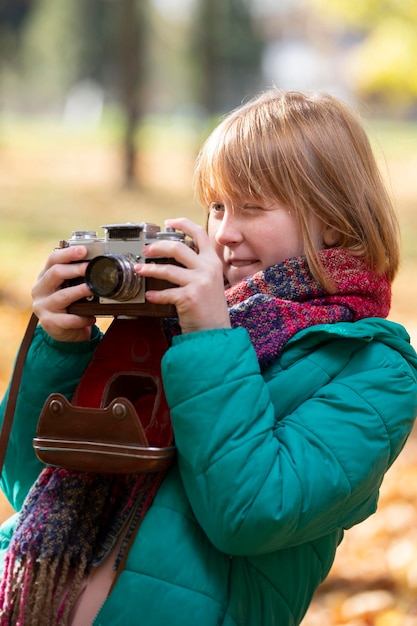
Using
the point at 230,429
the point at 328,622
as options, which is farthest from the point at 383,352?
the point at 328,622

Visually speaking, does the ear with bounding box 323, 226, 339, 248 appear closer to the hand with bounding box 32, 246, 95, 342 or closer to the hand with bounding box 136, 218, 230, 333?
the hand with bounding box 136, 218, 230, 333

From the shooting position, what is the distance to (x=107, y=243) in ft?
5.07

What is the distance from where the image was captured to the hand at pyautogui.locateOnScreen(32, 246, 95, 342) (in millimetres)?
1569

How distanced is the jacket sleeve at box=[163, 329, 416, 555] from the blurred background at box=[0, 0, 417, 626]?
0.73 metres

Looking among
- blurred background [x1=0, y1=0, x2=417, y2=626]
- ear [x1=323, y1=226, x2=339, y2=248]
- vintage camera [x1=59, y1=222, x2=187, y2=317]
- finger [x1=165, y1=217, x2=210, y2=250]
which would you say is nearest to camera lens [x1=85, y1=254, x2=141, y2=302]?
vintage camera [x1=59, y1=222, x2=187, y2=317]

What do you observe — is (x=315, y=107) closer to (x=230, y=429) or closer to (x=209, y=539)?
(x=230, y=429)

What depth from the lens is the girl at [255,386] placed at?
1.43m

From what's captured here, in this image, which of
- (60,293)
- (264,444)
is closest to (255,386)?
(264,444)

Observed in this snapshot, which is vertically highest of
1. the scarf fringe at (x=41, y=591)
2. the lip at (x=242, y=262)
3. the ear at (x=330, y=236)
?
the ear at (x=330, y=236)

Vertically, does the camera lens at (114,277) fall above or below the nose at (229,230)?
below

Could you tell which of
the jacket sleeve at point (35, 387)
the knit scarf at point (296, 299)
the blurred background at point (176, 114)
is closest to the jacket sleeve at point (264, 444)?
the knit scarf at point (296, 299)

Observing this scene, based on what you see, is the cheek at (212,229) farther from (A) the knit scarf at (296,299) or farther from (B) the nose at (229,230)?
(A) the knit scarf at (296,299)

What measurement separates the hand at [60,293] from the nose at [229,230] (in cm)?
30

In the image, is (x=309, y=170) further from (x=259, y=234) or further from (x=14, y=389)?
(x=14, y=389)
